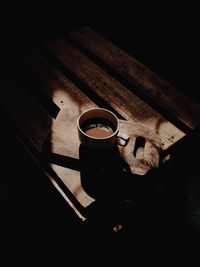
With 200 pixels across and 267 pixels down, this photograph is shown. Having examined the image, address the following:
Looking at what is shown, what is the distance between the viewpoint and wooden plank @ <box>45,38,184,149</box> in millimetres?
1276

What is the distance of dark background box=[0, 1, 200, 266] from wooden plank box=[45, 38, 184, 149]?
46cm

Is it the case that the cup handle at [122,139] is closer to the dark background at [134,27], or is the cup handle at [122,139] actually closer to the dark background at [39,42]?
the dark background at [39,42]

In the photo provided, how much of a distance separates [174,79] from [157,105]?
1.51m

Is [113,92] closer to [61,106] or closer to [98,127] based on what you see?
[61,106]

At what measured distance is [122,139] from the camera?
1.06m

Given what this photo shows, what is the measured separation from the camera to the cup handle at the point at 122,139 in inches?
41.6

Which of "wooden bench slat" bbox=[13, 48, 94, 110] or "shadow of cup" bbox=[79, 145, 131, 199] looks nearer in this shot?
"shadow of cup" bbox=[79, 145, 131, 199]

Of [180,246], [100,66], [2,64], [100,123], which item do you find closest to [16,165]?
[2,64]

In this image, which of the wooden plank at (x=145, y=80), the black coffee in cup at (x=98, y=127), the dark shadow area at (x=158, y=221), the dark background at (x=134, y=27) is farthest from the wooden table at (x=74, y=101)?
the dark background at (x=134, y=27)

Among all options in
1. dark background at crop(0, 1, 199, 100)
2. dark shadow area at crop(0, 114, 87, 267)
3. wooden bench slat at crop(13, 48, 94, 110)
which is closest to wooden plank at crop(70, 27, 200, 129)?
wooden bench slat at crop(13, 48, 94, 110)

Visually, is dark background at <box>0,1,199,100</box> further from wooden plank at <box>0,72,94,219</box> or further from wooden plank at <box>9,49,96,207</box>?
wooden plank at <box>0,72,94,219</box>

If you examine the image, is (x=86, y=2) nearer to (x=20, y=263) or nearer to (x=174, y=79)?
(x=174, y=79)

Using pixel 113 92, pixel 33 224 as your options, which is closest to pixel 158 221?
pixel 33 224

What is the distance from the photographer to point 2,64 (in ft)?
5.26
